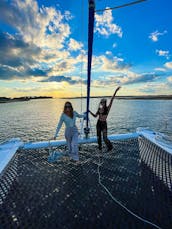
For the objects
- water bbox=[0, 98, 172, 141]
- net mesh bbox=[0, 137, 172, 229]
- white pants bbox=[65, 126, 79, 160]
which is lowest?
water bbox=[0, 98, 172, 141]

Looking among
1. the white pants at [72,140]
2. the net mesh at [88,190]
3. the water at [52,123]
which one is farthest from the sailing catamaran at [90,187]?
the water at [52,123]

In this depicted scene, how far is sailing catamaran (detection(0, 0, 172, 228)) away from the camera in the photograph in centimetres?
272

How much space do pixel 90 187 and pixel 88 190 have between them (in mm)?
111

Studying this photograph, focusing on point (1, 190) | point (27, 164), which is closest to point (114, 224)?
point (1, 190)

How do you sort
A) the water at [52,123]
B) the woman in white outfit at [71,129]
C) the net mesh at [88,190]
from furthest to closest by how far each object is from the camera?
1. the water at [52,123]
2. the woman in white outfit at [71,129]
3. the net mesh at [88,190]

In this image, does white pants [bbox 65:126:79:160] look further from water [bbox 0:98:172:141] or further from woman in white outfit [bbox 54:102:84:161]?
water [bbox 0:98:172:141]

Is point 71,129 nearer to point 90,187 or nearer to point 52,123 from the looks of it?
point 90,187

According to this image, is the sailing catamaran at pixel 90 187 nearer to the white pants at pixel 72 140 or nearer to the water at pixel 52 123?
the white pants at pixel 72 140

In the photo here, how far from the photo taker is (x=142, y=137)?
5570mm

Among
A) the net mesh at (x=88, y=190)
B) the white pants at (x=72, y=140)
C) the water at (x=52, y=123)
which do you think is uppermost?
the white pants at (x=72, y=140)

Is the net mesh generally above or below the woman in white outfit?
below

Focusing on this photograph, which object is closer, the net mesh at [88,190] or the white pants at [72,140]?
the net mesh at [88,190]

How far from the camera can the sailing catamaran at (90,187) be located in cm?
272

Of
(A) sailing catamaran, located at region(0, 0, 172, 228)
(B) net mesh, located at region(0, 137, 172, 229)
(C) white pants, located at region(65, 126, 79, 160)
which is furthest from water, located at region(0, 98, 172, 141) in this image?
(C) white pants, located at region(65, 126, 79, 160)
